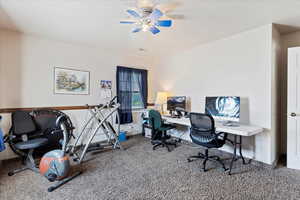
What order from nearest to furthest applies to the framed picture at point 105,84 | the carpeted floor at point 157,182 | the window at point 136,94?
the carpeted floor at point 157,182
the framed picture at point 105,84
the window at point 136,94

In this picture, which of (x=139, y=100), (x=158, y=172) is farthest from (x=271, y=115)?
(x=139, y=100)

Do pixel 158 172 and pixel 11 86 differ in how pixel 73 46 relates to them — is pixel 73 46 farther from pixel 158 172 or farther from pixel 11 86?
pixel 158 172

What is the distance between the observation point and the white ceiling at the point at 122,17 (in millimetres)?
2135

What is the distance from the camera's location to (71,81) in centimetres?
370

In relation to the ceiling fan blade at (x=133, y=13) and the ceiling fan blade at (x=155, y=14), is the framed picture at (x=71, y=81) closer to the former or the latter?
the ceiling fan blade at (x=133, y=13)

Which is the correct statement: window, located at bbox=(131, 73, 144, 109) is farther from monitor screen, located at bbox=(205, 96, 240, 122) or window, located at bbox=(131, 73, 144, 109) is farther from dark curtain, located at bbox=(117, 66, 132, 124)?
monitor screen, located at bbox=(205, 96, 240, 122)

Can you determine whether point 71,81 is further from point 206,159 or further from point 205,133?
point 206,159

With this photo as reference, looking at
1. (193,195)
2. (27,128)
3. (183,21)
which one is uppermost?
(183,21)

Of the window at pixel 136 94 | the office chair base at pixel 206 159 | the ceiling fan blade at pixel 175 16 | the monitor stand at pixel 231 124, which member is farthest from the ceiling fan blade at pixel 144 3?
the window at pixel 136 94

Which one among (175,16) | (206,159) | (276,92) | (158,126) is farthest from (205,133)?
(175,16)

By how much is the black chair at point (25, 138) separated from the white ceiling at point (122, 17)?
5.33ft

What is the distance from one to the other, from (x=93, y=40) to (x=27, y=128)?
2129 millimetres

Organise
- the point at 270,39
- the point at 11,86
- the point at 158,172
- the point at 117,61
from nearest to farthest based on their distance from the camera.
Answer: the point at 158,172
the point at 270,39
the point at 11,86
the point at 117,61

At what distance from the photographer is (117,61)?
4.43 metres
